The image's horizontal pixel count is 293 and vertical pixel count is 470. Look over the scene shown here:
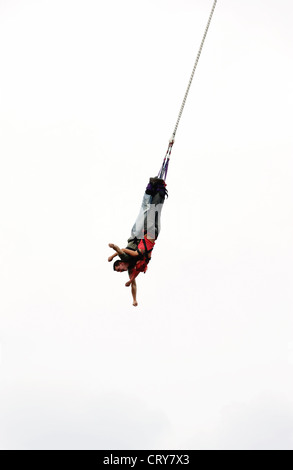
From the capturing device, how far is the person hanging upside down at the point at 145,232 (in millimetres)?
14789

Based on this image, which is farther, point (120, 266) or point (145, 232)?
point (120, 266)

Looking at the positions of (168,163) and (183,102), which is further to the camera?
(168,163)

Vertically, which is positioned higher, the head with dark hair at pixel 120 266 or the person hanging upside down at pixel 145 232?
the person hanging upside down at pixel 145 232

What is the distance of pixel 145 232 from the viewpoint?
1479 cm

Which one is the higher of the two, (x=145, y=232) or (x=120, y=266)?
(x=145, y=232)

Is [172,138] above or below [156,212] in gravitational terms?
above

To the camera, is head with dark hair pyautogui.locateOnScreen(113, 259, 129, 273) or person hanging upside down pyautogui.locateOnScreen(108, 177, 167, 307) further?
head with dark hair pyautogui.locateOnScreen(113, 259, 129, 273)

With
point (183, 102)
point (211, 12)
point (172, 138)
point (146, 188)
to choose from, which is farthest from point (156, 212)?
point (211, 12)

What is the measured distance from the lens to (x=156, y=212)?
14969mm

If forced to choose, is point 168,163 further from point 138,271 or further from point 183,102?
point 138,271

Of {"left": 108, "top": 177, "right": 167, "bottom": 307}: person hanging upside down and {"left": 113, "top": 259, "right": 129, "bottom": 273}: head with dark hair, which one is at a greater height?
{"left": 108, "top": 177, "right": 167, "bottom": 307}: person hanging upside down

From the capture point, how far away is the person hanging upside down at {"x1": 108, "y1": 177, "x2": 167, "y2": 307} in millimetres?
14789

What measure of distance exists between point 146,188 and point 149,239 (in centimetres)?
127

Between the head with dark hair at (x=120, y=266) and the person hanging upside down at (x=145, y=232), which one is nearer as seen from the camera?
the person hanging upside down at (x=145, y=232)
